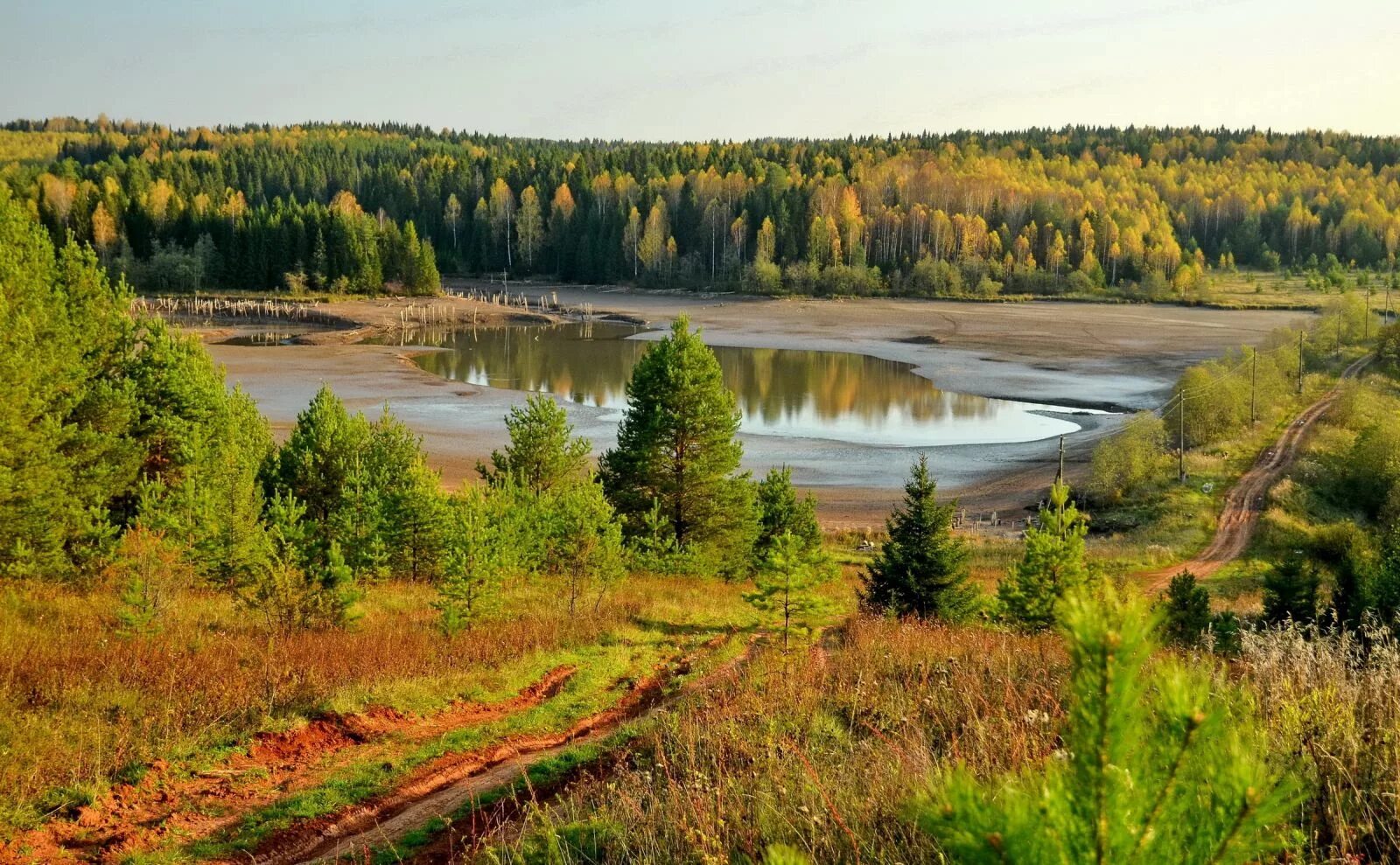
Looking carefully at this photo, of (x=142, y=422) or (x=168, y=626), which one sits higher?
(x=142, y=422)

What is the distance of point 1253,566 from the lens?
100ft

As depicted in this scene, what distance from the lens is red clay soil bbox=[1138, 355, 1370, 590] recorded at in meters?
29.9

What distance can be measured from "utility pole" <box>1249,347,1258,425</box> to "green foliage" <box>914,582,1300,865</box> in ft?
167

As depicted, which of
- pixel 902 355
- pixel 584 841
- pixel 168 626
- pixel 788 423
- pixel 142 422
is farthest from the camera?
pixel 902 355

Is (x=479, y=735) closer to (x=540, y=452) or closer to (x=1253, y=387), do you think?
(x=540, y=452)

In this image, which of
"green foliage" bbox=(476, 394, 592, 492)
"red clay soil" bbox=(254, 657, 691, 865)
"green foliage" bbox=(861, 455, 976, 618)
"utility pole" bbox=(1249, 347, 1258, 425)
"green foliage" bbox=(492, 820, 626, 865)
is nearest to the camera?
"green foliage" bbox=(492, 820, 626, 865)

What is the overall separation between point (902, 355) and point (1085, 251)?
52.5 metres

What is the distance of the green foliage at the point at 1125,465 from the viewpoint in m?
37.1

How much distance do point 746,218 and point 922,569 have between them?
104 m

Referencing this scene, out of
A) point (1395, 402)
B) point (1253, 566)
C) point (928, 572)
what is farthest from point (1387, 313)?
point (928, 572)

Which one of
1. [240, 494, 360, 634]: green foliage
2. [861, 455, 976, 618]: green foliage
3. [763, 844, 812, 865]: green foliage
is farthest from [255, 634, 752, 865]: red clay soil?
[861, 455, 976, 618]: green foliage

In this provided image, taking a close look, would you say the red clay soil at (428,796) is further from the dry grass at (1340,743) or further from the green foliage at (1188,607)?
the green foliage at (1188,607)

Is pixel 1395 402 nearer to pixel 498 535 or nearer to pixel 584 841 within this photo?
pixel 498 535

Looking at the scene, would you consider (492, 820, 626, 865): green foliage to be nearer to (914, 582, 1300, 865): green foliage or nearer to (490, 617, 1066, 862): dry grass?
(490, 617, 1066, 862): dry grass
